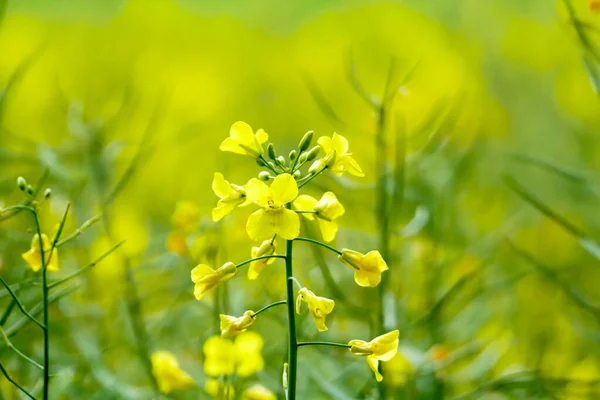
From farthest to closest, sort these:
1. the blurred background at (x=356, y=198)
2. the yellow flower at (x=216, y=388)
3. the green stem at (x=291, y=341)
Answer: the blurred background at (x=356, y=198) → the yellow flower at (x=216, y=388) → the green stem at (x=291, y=341)

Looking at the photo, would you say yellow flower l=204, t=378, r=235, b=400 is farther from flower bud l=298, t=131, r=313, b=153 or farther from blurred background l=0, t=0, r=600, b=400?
flower bud l=298, t=131, r=313, b=153

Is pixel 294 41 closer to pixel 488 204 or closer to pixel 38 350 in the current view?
pixel 488 204

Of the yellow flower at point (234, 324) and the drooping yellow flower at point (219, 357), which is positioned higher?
the yellow flower at point (234, 324)

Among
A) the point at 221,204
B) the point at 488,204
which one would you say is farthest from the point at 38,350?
the point at 488,204

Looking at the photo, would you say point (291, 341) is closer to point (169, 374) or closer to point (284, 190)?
point (284, 190)

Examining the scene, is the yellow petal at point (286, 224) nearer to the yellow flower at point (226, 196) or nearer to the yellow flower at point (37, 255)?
the yellow flower at point (226, 196)

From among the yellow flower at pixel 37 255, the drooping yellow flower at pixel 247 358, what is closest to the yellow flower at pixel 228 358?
the drooping yellow flower at pixel 247 358

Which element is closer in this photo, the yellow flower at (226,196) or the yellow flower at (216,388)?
the yellow flower at (226,196)

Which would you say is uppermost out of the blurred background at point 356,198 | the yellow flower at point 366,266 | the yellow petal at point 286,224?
the yellow petal at point 286,224
